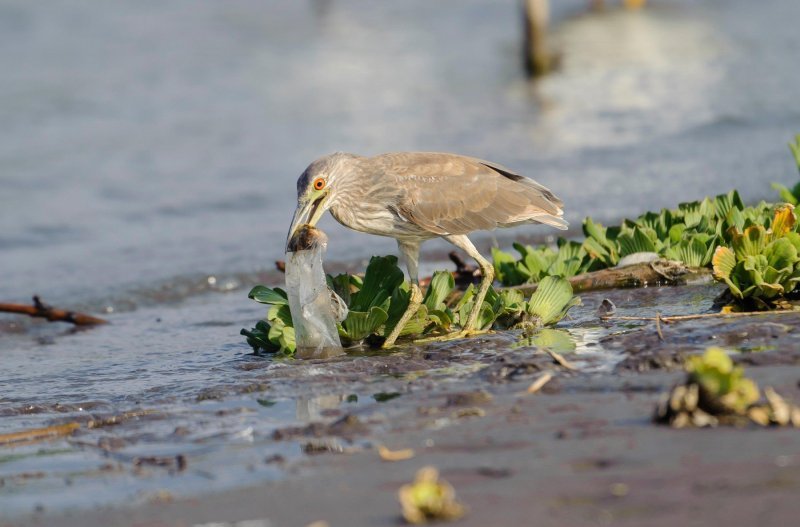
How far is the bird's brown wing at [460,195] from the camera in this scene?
6.21m

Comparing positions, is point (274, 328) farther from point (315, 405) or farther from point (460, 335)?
point (315, 405)

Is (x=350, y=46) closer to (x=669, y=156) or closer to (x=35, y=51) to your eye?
(x=35, y=51)

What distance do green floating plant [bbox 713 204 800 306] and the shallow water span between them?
40cm

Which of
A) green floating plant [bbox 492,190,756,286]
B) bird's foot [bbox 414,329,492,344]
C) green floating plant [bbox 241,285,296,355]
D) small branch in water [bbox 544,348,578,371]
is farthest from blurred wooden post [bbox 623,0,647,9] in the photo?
small branch in water [bbox 544,348,578,371]

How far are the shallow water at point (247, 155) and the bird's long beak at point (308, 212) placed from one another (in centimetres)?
77

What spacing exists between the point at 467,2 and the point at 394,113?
11913 millimetres

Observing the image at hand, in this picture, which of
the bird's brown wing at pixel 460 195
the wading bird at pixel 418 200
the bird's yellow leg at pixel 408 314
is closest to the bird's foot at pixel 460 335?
the wading bird at pixel 418 200

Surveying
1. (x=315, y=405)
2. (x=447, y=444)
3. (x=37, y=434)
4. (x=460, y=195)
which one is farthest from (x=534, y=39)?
(x=447, y=444)

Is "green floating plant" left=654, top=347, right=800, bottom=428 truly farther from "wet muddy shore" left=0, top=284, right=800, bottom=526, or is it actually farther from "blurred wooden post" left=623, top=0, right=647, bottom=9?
"blurred wooden post" left=623, top=0, right=647, bottom=9

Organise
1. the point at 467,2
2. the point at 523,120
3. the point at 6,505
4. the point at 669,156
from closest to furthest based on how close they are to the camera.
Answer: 1. the point at 6,505
2. the point at 669,156
3. the point at 523,120
4. the point at 467,2

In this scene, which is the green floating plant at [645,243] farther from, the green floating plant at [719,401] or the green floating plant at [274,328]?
the green floating plant at [719,401]

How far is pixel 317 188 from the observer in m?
5.99

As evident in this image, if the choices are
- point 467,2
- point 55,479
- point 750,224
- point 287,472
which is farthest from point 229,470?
point 467,2

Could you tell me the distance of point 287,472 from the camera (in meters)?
3.79
